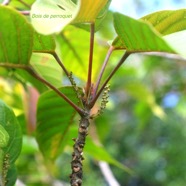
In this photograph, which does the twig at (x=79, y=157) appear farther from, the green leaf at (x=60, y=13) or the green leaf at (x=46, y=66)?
the green leaf at (x=46, y=66)

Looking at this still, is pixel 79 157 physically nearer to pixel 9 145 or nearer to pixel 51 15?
pixel 9 145

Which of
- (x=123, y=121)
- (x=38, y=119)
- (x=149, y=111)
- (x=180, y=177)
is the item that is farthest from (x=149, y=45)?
(x=123, y=121)

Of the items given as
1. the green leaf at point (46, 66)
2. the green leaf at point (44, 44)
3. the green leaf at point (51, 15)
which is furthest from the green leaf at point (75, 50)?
the green leaf at point (51, 15)

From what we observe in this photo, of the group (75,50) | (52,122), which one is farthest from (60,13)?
(75,50)

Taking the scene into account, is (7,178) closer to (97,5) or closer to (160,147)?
(97,5)

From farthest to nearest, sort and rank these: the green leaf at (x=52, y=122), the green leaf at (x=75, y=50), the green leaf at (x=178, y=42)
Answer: the green leaf at (x=75, y=50) < the green leaf at (x=52, y=122) < the green leaf at (x=178, y=42)

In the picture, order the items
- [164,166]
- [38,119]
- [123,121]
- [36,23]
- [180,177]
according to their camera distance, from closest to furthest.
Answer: [36,23] → [38,119] → [180,177] → [164,166] → [123,121]
